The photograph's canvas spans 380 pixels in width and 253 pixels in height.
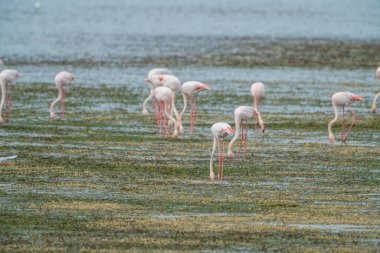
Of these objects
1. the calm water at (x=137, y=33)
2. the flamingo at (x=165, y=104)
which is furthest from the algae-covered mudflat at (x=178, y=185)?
the calm water at (x=137, y=33)

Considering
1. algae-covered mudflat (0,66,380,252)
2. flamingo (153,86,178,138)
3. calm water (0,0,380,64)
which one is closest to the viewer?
algae-covered mudflat (0,66,380,252)

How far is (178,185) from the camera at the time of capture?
17016 mm

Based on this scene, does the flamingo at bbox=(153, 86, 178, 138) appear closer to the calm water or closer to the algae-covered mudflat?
the algae-covered mudflat

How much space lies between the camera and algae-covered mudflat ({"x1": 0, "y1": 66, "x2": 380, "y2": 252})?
12.8 meters

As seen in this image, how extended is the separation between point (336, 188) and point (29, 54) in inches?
1320

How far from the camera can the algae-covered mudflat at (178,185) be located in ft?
42.1

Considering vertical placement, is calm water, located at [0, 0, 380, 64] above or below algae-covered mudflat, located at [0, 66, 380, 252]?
above

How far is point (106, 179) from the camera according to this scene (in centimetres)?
1747

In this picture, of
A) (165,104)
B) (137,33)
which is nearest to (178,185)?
(165,104)

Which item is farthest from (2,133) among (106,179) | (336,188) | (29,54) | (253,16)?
(253,16)

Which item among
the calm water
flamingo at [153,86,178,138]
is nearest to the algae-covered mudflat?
flamingo at [153,86,178,138]

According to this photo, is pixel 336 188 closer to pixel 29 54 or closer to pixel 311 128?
pixel 311 128

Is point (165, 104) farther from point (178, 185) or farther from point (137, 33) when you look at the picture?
point (137, 33)

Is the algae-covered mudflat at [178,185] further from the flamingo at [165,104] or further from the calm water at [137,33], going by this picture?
the calm water at [137,33]
